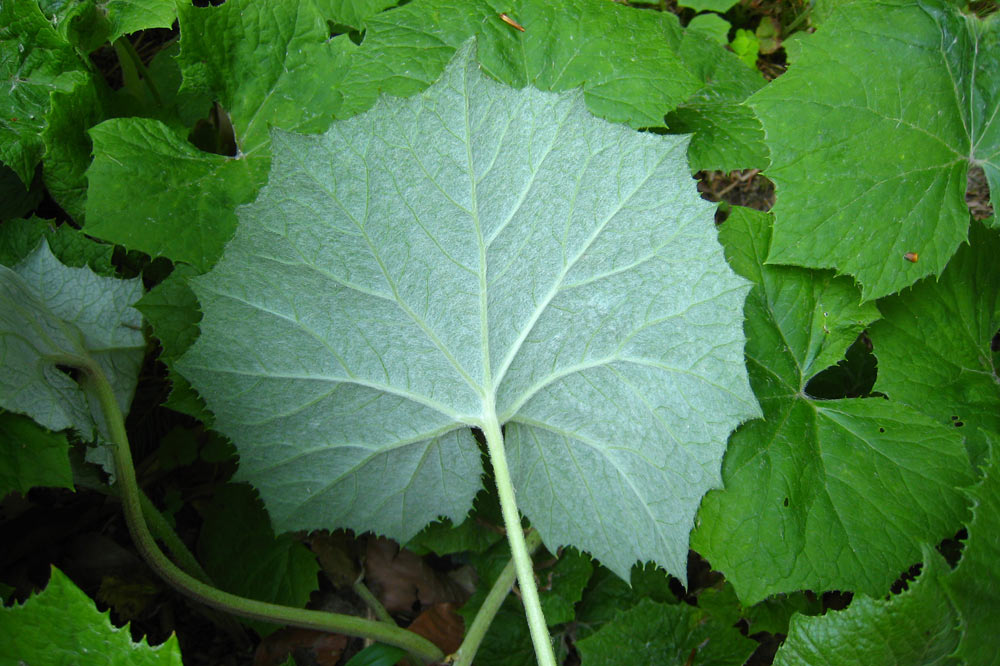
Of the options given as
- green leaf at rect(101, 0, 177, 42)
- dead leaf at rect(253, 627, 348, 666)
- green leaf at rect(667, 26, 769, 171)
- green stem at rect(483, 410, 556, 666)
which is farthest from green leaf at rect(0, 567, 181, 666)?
green leaf at rect(667, 26, 769, 171)

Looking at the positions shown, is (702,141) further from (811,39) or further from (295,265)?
(295,265)

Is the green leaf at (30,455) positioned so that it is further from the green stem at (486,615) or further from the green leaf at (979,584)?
the green leaf at (979,584)

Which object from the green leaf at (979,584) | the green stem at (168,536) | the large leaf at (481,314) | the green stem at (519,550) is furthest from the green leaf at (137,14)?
the green leaf at (979,584)

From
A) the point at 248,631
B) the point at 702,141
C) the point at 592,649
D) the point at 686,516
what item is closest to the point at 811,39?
the point at 702,141

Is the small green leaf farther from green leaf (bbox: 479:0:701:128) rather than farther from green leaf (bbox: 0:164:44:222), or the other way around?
green leaf (bbox: 0:164:44:222)

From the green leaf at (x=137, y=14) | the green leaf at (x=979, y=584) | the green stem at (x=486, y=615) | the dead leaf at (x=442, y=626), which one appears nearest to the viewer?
the green leaf at (x=979, y=584)
